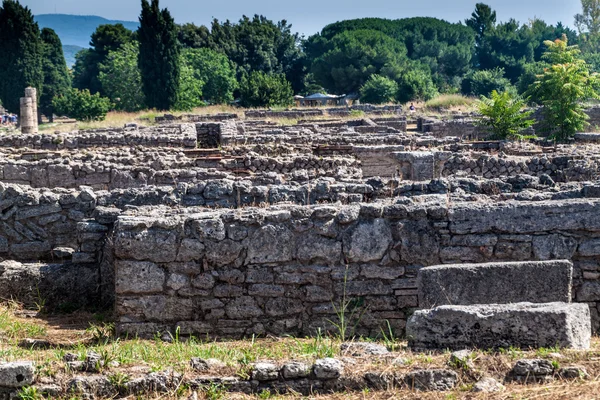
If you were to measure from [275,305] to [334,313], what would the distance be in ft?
1.53

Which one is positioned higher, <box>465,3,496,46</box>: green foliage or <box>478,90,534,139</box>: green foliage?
<box>465,3,496,46</box>: green foliage

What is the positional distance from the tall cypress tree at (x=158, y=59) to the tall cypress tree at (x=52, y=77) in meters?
14.2

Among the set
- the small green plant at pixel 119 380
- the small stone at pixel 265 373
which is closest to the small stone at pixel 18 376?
the small green plant at pixel 119 380

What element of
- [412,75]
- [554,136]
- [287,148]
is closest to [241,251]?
[287,148]

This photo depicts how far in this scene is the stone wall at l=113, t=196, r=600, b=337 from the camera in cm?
623

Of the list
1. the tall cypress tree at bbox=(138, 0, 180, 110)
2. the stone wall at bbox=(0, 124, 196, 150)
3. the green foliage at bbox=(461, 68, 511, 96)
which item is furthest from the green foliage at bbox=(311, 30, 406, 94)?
the stone wall at bbox=(0, 124, 196, 150)

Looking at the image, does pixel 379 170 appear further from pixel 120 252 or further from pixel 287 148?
pixel 120 252

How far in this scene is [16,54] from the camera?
50875 millimetres

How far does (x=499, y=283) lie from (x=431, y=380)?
4.81 feet

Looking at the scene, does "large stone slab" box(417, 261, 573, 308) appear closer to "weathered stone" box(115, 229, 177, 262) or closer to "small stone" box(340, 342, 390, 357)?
"small stone" box(340, 342, 390, 357)

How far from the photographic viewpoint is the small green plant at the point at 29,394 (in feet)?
14.3

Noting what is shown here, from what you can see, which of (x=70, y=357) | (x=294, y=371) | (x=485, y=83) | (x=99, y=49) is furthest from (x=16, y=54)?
(x=294, y=371)

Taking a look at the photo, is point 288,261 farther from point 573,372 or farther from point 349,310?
point 573,372

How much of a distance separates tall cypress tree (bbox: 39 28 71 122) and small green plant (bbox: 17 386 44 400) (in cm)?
5763
